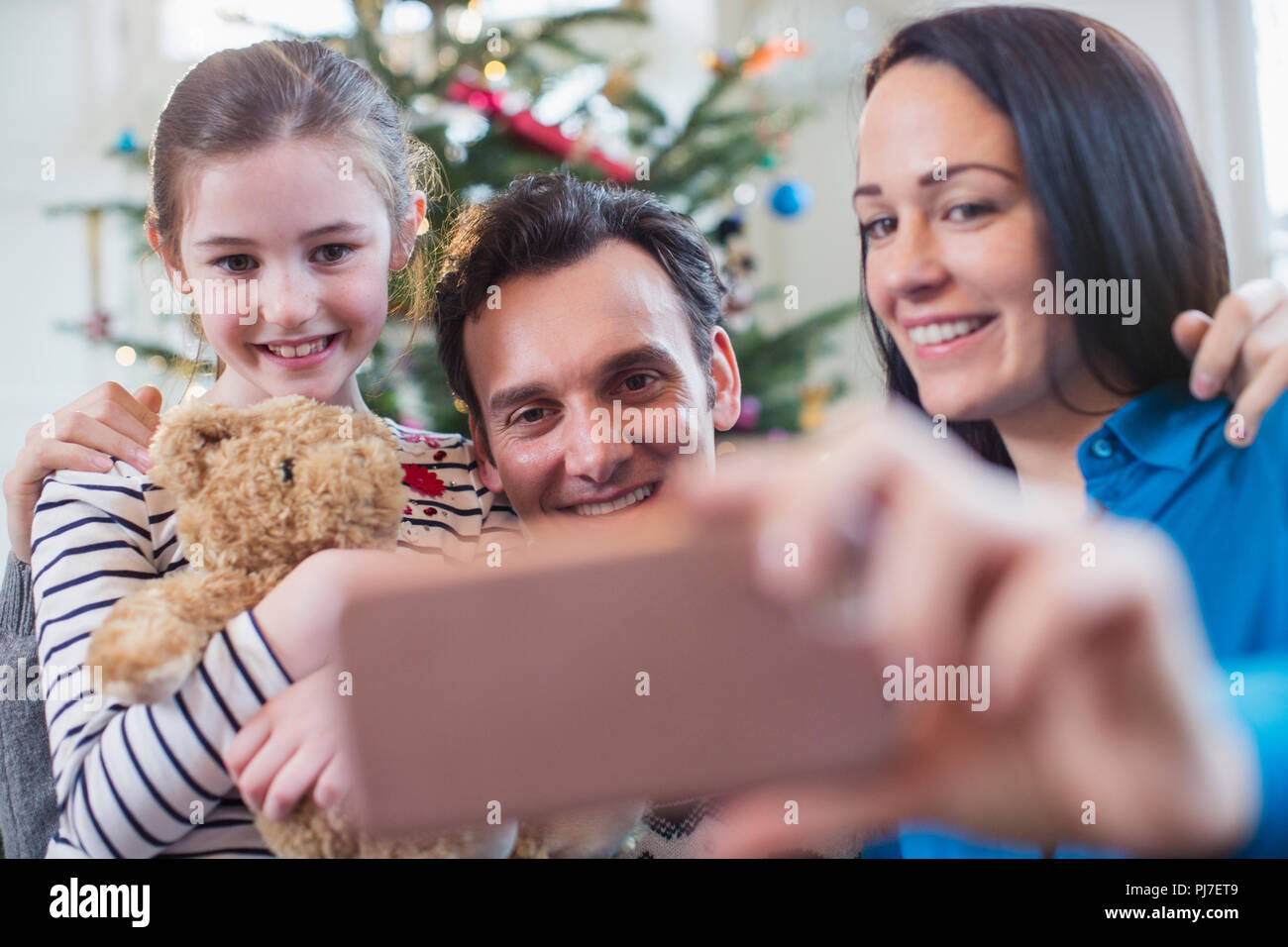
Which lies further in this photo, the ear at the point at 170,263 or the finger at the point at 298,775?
the ear at the point at 170,263

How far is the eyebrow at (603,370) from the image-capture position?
0.76m

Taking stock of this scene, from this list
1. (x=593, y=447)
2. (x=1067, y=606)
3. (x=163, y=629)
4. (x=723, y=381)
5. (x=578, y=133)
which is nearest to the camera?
(x=1067, y=606)

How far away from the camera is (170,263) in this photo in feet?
2.34

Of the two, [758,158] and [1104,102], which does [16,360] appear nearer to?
[758,158]

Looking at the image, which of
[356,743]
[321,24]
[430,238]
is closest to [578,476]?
[430,238]

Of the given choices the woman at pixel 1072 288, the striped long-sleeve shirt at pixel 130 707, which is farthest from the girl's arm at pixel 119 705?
the woman at pixel 1072 288

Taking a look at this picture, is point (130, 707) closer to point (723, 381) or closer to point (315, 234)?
point (315, 234)

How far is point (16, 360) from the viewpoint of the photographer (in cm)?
139

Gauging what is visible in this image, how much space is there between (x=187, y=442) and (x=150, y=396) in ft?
0.69

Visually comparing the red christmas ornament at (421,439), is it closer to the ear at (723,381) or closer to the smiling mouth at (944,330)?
the ear at (723,381)

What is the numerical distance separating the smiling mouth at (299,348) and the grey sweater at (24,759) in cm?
28

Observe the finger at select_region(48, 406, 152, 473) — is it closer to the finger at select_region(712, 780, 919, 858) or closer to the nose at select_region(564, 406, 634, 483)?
the nose at select_region(564, 406, 634, 483)

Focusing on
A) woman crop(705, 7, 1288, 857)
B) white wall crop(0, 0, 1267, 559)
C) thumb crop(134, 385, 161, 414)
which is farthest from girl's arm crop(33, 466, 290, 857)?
woman crop(705, 7, 1288, 857)

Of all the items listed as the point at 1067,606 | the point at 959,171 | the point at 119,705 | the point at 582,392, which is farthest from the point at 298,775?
the point at 959,171
